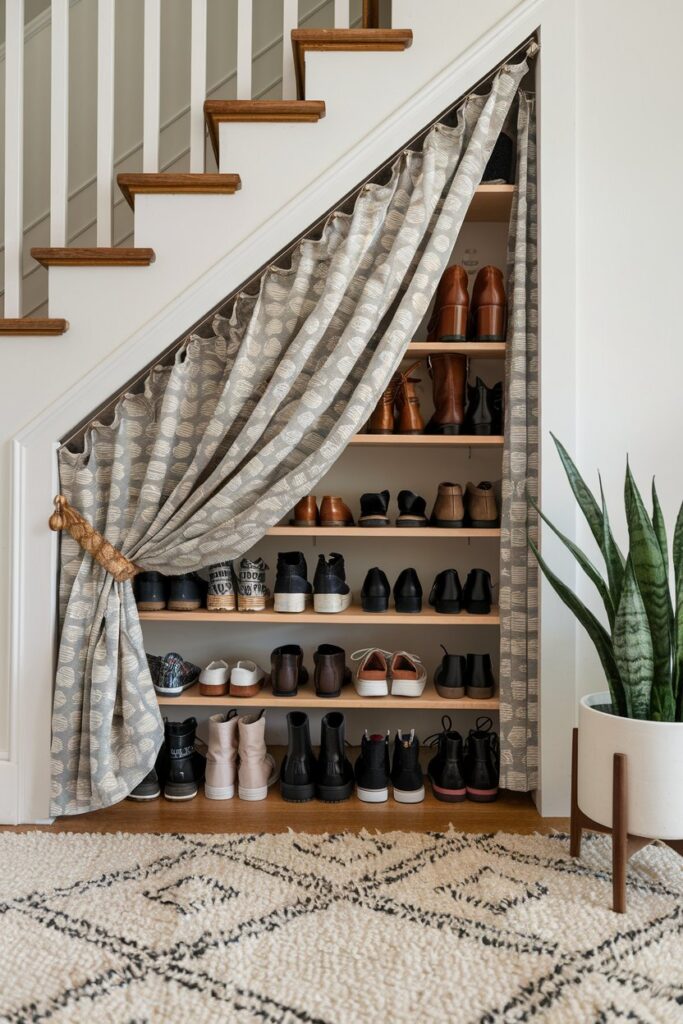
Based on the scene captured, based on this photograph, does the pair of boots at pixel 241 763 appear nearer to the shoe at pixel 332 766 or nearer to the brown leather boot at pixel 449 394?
the shoe at pixel 332 766

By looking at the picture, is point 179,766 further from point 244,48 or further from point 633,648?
point 244,48

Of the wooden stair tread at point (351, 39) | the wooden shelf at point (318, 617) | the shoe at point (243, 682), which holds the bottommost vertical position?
the shoe at point (243, 682)

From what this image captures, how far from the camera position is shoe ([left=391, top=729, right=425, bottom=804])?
2053 millimetres

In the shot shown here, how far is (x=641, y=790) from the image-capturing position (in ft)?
5.09

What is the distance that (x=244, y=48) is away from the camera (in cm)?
207

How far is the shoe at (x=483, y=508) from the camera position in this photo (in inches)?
85.1

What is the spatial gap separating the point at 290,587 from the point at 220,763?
0.53 metres

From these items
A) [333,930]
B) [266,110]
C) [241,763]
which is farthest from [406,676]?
[266,110]

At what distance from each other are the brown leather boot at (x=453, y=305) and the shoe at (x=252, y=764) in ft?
4.11

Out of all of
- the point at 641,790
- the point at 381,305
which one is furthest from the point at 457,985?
the point at 381,305

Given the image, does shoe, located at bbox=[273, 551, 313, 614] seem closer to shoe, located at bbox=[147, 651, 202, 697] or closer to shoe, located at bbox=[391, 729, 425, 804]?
shoe, located at bbox=[147, 651, 202, 697]

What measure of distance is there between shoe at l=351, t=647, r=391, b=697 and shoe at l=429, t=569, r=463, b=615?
226mm

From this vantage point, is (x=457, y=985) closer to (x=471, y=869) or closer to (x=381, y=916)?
(x=381, y=916)

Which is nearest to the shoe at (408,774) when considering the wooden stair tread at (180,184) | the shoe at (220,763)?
the shoe at (220,763)
